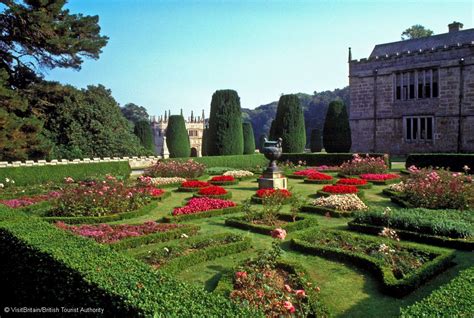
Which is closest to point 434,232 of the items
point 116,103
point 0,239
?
point 0,239

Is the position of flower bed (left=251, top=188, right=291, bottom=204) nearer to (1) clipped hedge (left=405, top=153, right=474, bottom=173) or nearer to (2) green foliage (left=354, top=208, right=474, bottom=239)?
(2) green foliage (left=354, top=208, right=474, bottom=239)

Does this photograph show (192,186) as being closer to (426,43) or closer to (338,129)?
(338,129)

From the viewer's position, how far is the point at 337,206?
38.8 ft

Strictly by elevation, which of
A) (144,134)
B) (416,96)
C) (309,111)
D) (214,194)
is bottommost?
(214,194)

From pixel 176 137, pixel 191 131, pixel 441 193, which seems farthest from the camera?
pixel 191 131

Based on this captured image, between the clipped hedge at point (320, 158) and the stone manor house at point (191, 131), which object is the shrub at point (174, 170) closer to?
the clipped hedge at point (320, 158)

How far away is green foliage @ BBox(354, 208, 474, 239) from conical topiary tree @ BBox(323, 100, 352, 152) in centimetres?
2055

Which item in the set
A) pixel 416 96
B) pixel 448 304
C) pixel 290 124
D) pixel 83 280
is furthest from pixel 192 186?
pixel 416 96

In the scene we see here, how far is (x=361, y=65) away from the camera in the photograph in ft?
107

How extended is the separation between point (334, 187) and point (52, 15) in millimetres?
21464

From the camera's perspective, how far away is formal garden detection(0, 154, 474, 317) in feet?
13.6

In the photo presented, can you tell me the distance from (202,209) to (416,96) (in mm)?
23984

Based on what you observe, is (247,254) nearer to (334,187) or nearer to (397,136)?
(334,187)

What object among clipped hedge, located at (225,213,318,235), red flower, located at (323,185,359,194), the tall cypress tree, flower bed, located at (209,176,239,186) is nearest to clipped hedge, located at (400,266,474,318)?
clipped hedge, located at (225,213,318,235)
